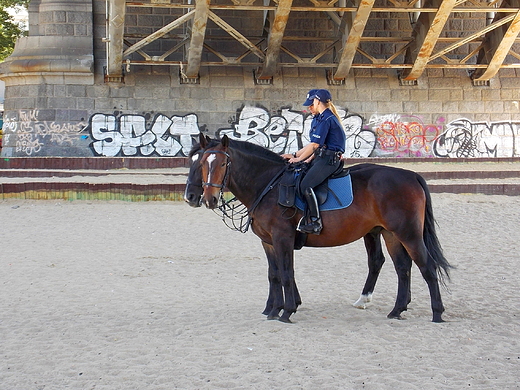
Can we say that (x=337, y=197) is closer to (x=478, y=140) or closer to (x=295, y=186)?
(x=295, y=186)

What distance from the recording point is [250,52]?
77.3 ft

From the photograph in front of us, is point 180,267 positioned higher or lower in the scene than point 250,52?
lower

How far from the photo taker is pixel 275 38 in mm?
22094

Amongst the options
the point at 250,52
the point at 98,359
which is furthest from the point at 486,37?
the point at 98,359

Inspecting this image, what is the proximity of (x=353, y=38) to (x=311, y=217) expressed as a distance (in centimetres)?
1627

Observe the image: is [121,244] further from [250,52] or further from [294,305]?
[250,52]

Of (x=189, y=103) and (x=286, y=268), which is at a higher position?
(x=189, y=103)

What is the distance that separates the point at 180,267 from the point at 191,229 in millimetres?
3599

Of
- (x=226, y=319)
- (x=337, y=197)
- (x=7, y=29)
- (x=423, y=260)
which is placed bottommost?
(x=226, y=319)

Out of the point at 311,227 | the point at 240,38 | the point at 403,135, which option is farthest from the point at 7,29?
the point at 311,227

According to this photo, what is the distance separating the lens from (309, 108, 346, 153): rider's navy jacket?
7148mm

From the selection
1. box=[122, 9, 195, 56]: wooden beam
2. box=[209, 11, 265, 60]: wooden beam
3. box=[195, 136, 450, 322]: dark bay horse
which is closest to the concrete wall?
box=[209, 11, 265, 60]: wooden beam

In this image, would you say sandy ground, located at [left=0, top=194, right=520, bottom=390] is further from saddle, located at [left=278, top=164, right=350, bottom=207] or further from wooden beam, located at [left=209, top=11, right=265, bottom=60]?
wooden beam, located at [left=209, top=11, right=265, bottom=60]

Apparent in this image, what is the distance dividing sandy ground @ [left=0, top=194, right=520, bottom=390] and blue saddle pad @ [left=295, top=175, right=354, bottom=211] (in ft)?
4.04
